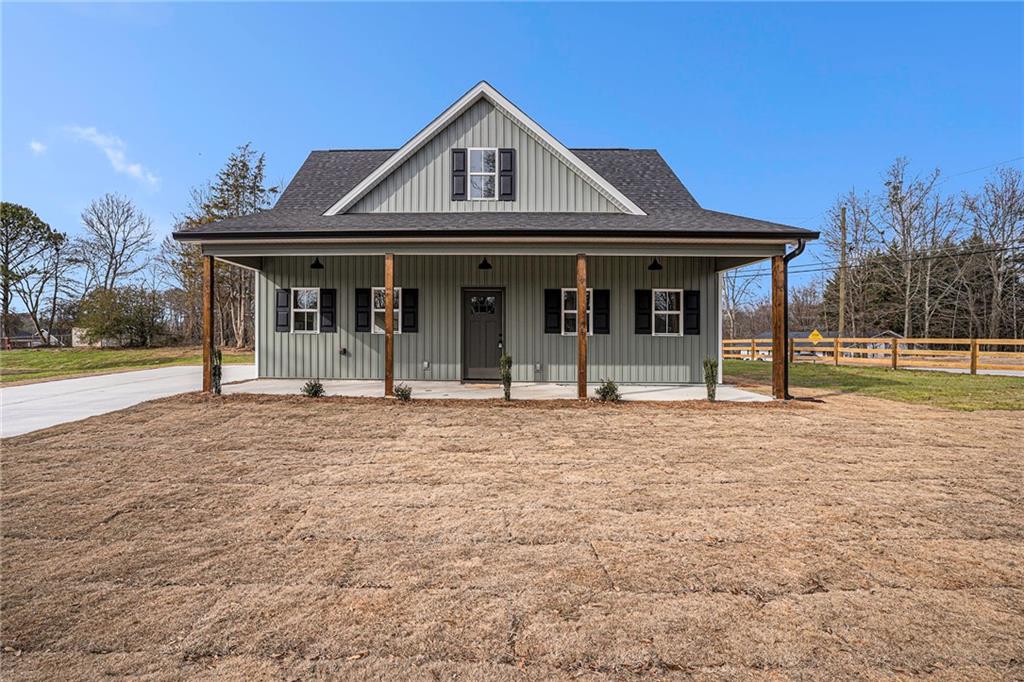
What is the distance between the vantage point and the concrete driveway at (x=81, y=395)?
23.6ft

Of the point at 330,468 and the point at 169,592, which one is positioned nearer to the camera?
the point at 169,592

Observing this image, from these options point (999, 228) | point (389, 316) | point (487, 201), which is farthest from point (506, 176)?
point (999, 228)

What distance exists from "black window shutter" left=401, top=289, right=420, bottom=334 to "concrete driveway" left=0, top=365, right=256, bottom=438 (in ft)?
14.7

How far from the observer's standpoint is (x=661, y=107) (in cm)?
2830

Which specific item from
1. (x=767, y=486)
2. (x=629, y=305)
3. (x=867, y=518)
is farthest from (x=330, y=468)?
(x=629, y=305)

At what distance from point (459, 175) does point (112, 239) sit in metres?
32.9

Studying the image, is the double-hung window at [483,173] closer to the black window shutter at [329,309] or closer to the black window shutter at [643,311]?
the black window shutter at [329,309]

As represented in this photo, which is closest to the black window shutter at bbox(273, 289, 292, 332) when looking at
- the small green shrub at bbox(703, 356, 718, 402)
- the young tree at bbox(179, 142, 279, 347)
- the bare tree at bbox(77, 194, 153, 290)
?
the small green shrub at bbox(703, 356, 718, 402)

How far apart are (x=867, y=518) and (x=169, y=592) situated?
15.7ft

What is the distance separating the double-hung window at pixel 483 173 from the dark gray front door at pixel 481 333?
7.94 feet

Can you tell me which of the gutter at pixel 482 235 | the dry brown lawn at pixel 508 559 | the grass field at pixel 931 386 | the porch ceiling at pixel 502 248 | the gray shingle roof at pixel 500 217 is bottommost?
the dry brown lawn at pixel 508 559

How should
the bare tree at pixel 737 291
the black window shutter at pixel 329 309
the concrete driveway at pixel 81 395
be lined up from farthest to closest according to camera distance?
1. the bare tree at pixel 737 291
2. the black window shutter at pixel 329 309
3. the concrete driveway at pixel 81 395

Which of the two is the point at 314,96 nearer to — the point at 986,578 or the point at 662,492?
the point at 662,492

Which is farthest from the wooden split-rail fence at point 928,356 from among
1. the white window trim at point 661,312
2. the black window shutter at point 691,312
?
the white window trim at point 661,312
